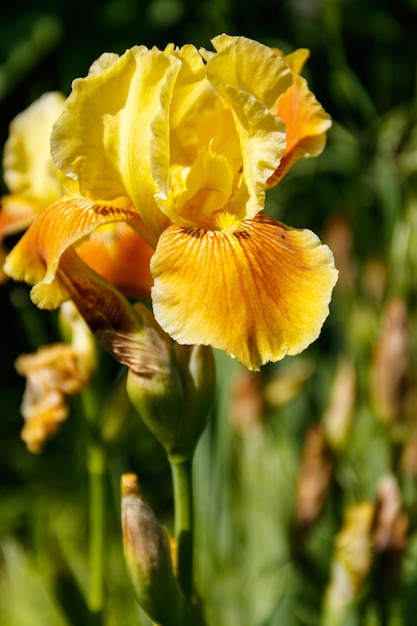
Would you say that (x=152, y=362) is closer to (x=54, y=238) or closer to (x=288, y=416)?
(x=54, y=238)

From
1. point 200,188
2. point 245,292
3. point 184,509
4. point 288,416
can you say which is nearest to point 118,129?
point 200,188

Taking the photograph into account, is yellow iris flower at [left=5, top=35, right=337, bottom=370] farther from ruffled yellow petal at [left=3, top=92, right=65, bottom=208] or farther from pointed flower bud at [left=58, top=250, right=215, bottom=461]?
ruffled yellow petal at [left=3, top=92, right=65, bottom=208]

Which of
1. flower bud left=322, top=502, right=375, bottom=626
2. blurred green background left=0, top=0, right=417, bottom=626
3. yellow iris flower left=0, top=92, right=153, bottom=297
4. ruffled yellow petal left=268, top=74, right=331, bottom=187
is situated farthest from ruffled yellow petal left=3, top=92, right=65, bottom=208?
flower bud left=322, top=502, right=375, bottom=626

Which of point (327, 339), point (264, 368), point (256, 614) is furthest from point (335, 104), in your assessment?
point (256, 614)

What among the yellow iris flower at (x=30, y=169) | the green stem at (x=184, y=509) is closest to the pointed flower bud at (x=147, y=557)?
the green stem at (x=184, y=509)

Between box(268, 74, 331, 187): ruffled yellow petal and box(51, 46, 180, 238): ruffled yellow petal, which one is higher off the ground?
box(51, 46, 180, 238): ruffled yellow petal

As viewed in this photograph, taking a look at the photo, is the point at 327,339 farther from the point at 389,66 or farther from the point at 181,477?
the point at 181,477

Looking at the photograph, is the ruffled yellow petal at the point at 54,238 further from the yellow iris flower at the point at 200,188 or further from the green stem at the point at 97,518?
the green stem at the point at 97,518

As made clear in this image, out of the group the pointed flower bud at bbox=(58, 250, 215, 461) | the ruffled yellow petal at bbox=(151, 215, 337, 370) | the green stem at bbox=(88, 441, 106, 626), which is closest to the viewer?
the ruffled yellow petal at bbox=(151, 215, 337, 370)
